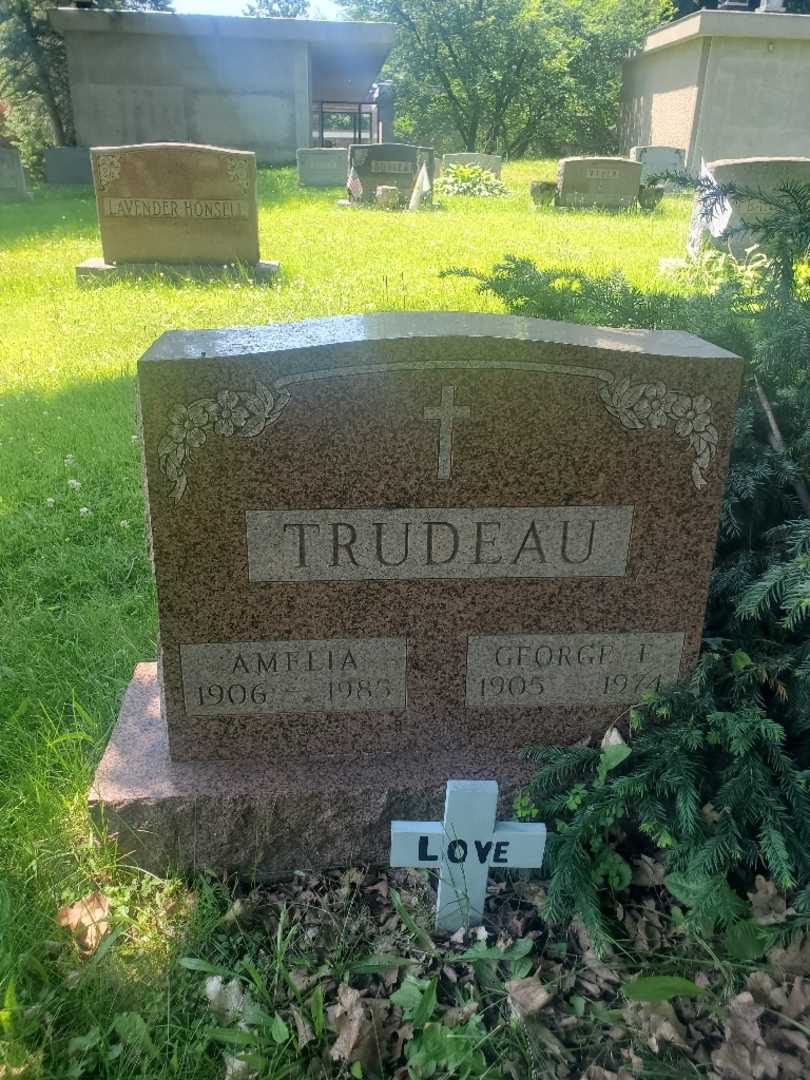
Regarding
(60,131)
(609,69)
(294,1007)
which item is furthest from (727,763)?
(609,69)

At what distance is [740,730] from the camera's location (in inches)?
84.5

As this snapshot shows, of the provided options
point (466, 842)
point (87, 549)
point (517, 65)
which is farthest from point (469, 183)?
point (466, 842)

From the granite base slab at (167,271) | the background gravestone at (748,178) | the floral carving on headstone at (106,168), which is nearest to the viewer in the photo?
the floral carving on headstone at (106,168)

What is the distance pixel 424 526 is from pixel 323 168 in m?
17.8

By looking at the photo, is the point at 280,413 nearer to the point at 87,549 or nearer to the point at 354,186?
the point at 87,549

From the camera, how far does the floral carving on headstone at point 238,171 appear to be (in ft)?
29.7

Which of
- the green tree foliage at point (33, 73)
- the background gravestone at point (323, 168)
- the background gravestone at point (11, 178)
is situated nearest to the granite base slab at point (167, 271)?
the background gravestone at point (11, 178)

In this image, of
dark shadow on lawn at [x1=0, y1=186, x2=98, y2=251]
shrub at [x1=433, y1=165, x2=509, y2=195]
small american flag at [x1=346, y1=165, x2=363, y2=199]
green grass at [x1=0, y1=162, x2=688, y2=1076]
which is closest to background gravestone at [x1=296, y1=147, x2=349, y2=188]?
shrub at [x1=433, y1=165, x2=509, y2=195]

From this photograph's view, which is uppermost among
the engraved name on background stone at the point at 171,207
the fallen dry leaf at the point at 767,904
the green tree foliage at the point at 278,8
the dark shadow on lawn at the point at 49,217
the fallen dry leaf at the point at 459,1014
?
the green tree foliage at the point at 278,8

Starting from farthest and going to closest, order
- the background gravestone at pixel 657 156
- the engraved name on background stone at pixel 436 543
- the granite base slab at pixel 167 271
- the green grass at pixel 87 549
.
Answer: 1. the background gravestone at pixel 657 156
2. the granite base slab at pixel 167 271
3. the engraved name on background stone at pixel 436 543
4. the green grass at pixel 87 549

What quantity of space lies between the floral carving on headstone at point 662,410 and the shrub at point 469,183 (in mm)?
16086

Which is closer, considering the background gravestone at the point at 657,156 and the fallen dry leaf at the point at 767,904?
the fallen dry leaf at the point at 767,904

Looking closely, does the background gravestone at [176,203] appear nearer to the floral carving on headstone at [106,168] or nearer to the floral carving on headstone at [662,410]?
the floral carving on headstone at [106,168]

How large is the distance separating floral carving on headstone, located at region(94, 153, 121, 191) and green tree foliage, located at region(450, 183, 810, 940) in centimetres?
Answer: 762
